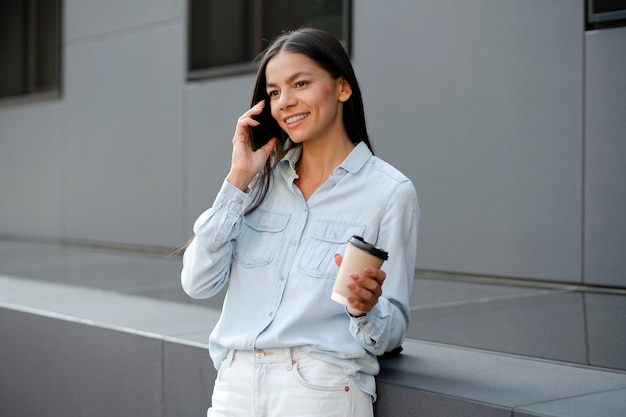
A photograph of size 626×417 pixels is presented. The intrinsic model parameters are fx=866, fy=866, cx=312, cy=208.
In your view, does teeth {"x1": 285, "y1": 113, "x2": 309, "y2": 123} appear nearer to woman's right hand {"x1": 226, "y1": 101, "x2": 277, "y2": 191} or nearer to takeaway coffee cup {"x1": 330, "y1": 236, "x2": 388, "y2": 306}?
woman's right hand {"x1": 226, "y1": 101, "x2": 277, "y2": 191}

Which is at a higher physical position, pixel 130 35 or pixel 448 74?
pixel 130 35

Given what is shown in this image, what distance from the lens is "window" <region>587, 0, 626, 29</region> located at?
5.09m

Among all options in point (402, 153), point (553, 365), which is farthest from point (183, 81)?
point (553, 365)

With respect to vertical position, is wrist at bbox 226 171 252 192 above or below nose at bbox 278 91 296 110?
below

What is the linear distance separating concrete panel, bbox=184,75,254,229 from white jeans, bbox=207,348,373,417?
17.4 ft

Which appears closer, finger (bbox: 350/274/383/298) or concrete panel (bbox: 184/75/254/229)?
finger (bbox: 350/274/383/298)

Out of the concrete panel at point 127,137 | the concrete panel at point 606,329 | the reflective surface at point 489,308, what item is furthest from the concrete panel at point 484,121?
the concrete panel at point 127,137

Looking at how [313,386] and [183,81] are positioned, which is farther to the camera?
[183,81]

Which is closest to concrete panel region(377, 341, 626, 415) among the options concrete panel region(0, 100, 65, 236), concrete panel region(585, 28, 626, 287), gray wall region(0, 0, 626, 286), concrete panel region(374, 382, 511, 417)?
concrete panel region(374, 382, 511, 417)

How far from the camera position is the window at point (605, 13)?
509 centimetres

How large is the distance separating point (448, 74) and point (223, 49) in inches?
115

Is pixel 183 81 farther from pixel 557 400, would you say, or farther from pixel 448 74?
pixel 557 400

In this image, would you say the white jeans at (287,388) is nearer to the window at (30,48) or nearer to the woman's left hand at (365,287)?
the woman's left hand at (365,287)

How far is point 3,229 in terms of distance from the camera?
11.5 meters
